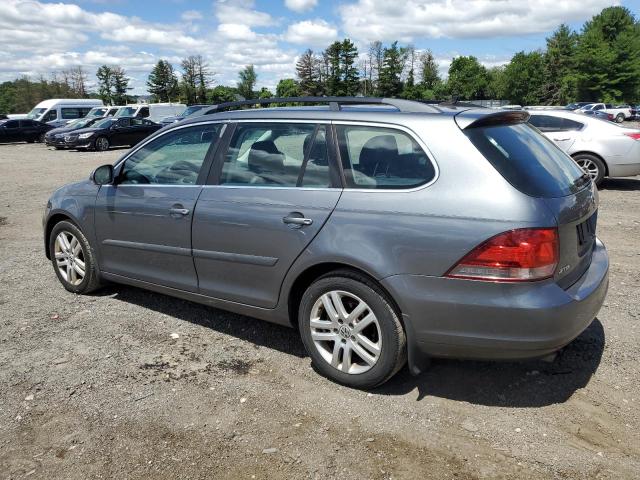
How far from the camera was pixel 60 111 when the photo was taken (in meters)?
36.0

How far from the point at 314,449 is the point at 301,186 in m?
1.59

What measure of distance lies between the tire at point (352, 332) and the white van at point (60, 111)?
116ft

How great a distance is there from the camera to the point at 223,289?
4062mm

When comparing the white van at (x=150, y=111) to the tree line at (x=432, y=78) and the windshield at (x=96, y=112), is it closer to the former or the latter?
the windshield at (x=96, y=112)

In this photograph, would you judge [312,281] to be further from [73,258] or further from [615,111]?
[615,111]

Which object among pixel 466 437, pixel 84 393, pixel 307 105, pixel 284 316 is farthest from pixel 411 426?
pixel 307 105

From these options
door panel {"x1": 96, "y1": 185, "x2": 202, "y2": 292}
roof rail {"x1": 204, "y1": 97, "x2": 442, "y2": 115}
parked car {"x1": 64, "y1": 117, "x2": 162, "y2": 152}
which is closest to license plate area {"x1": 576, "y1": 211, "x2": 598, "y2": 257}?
roof rail {"x1": 204, "y1": 97, "x2": 442, "y2": 115}

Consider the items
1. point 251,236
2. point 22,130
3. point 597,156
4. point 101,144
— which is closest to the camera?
point 251,236

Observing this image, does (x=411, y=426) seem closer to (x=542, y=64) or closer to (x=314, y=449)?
(x=314, y=449)

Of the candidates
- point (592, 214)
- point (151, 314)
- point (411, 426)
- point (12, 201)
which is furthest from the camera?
point (12, 201)

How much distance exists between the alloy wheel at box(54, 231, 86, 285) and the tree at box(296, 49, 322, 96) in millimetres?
99099

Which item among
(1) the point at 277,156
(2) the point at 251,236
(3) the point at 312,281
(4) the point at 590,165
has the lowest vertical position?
(4) the point at 590,165

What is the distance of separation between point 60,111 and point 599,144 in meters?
34.0

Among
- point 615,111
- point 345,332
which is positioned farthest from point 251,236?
point 615,111
